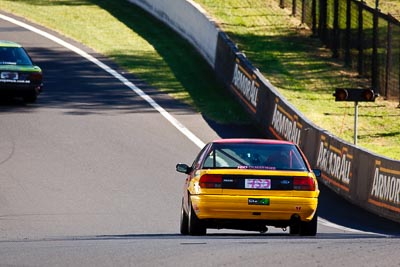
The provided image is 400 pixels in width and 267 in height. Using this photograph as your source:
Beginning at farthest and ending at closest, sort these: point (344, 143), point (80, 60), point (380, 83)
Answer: point (80, 60) < point (380, 83) < point (344, 143)

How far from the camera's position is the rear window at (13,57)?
3173 centimetres

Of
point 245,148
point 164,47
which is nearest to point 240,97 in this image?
point 164,47

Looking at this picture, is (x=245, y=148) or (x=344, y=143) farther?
(x=344, y=143)

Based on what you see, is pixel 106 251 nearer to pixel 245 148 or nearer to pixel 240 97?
pixel 245 148

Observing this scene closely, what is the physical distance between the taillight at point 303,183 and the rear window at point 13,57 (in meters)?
17.3

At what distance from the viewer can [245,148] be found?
16203 millimetres

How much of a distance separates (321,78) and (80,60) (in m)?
7.57

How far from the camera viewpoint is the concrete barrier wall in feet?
71.4

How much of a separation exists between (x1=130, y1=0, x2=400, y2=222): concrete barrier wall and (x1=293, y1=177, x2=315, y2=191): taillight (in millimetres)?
5752

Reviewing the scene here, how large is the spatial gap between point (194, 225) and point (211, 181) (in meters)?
0.71

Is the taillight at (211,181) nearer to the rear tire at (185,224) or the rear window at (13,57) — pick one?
the rear tire at (185,224)

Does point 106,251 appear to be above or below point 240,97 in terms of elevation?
above

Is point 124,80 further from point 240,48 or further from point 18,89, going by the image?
point 18,89

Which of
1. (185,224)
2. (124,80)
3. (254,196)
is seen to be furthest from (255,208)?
(124,80)
